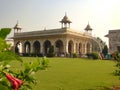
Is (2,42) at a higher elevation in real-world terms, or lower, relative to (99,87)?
higher

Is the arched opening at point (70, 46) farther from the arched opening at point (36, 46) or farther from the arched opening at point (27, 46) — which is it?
the arched opening at point (27, 46)

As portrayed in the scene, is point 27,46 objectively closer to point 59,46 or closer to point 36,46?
point 36,46

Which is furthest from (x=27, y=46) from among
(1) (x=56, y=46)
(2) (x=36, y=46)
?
(1) (x=56, y=46)

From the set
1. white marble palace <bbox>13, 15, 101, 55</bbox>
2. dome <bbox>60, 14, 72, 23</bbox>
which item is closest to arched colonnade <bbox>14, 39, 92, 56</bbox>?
white marble palace <bbox>13, 15, 101, 55</bbox>

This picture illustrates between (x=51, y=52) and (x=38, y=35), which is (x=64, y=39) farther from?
(x=51, y=52)

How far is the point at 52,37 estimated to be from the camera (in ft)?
156

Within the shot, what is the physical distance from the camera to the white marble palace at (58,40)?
152 ft

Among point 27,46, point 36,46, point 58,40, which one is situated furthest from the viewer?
point 27,46

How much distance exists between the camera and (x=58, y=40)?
155 feet

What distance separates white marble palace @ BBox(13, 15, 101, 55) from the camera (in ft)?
152

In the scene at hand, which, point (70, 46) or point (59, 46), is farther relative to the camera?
point (70, 46)

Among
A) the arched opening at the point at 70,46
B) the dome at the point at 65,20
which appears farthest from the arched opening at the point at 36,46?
the dome at the point at 65,20

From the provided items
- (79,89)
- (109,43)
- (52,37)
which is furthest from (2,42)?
(52,37)

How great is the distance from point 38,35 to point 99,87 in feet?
131
